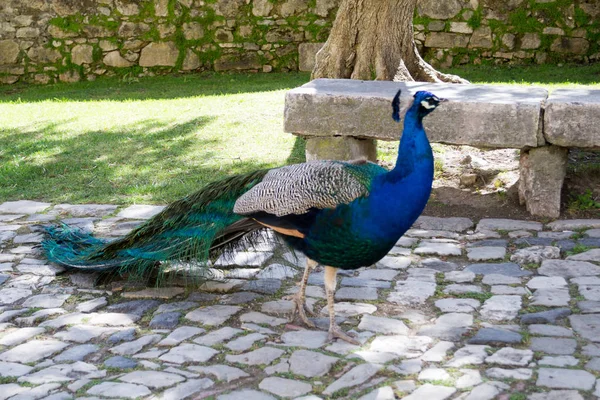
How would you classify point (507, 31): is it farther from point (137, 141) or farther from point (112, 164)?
point (112, 164)

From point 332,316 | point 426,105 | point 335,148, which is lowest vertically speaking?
point 332,316

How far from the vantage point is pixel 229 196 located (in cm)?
460

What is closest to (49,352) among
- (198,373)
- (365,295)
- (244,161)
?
(198,373)

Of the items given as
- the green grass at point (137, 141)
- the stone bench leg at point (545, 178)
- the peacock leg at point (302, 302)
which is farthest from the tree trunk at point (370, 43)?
the peacock leg at point (302, 302)

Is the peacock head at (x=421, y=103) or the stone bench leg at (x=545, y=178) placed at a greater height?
the peacock head at (x=421, y=103)

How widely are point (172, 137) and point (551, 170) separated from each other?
4008mm

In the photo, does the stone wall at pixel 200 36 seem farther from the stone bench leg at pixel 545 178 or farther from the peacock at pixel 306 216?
the peacock at pixel 306 216

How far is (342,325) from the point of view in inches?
172

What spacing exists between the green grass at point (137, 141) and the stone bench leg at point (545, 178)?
2.19 metres

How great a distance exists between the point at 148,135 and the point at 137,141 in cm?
19

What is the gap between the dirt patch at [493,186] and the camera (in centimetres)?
625

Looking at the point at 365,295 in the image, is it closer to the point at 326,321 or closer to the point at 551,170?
the point at 326,321

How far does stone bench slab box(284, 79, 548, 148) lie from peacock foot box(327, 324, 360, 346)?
211cm

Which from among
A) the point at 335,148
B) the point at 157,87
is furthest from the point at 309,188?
the point at 157,87
